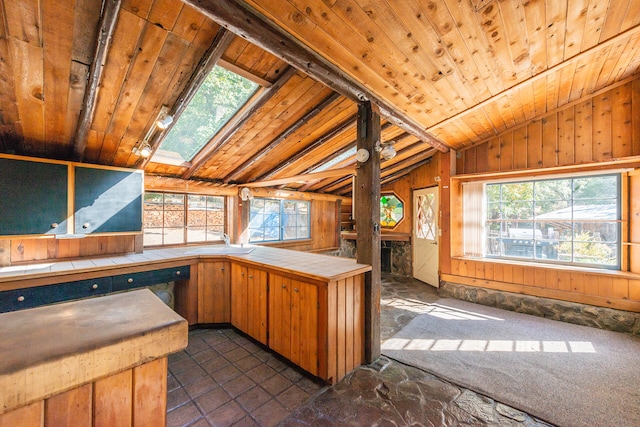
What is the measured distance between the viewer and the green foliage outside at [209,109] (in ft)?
7.98

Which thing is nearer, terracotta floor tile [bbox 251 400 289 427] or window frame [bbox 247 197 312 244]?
Answer: terracotta floor tile [bbox 251 400 289 427]

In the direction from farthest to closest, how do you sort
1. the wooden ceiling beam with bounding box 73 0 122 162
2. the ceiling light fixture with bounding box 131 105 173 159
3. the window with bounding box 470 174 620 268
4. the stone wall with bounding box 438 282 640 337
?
the window with bounding box 470 174 620 268 < the stone wall with bounding box 438 282 640 337 < the ceiling light fixture with bounding box 131 105 173 159 < the wooden ceiling beam with bounding box 73 0 122 162

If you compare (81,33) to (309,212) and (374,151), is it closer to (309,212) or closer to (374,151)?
(374,151)

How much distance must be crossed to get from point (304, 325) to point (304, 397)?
0.53 meters

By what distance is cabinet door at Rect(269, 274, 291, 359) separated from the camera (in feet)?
8.20

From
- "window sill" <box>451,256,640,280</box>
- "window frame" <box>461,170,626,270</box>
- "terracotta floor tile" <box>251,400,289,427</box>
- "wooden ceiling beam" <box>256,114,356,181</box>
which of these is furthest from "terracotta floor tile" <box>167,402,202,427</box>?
"window frame" <box>461,170,626,270</box>

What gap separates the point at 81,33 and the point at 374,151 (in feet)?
7.55

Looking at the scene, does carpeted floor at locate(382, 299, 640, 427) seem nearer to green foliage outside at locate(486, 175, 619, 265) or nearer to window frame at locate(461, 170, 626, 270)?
window frame at locate(461, 170, 626, 270)

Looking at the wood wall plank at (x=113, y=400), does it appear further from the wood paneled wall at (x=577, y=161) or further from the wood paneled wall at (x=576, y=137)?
the wood paneled wall at (x=576, y=137)

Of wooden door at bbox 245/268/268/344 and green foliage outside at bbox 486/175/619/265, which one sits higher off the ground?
green foliage outside at bbox 486/175/619/265

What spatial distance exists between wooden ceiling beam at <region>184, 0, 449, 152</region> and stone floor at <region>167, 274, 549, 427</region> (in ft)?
8.45

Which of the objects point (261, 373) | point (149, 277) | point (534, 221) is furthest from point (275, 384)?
point (534, 221)

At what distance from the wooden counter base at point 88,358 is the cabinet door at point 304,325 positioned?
1477 mm

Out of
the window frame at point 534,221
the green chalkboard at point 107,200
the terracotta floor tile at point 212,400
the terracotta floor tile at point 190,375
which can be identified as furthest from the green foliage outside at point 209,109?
the window frame at point 534,221
